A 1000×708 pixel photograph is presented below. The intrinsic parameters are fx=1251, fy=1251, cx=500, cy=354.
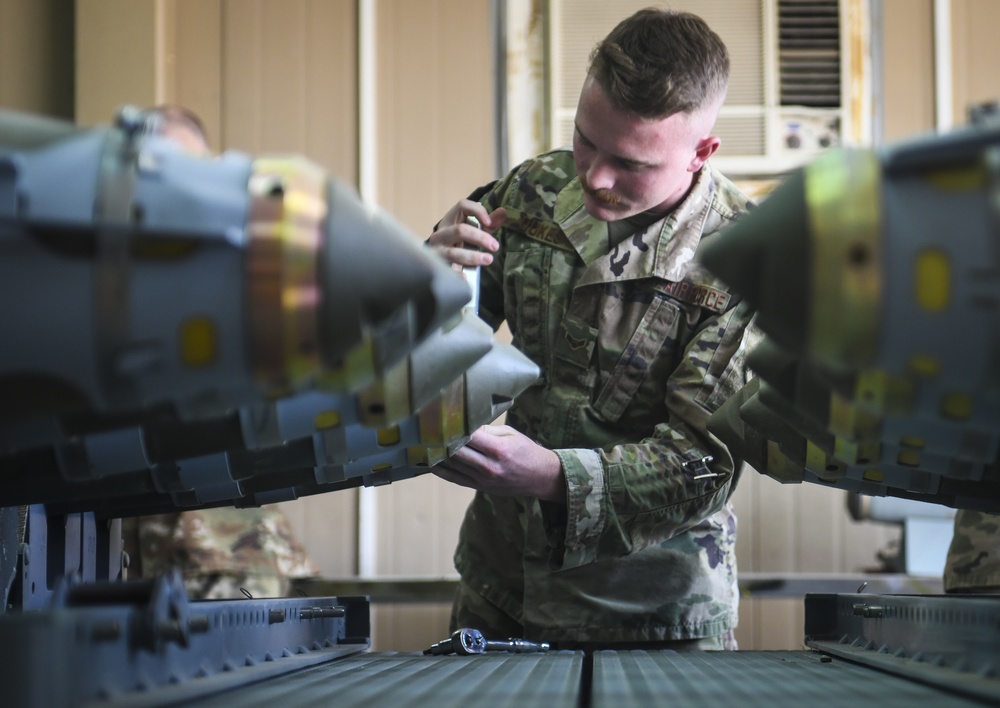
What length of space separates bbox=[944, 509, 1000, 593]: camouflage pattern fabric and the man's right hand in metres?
0.94

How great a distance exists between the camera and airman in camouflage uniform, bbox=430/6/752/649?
5.87 feet

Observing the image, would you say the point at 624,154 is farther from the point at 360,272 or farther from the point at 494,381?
the point at 360,272

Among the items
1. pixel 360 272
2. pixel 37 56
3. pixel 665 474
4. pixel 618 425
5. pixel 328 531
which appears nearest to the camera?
pixel 360 272

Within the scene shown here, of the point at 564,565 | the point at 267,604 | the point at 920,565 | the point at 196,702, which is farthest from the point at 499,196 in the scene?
the point at 920,565

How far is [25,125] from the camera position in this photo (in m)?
0.78

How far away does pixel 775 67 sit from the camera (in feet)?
12.3

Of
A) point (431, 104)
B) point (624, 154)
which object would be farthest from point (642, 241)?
point (431, 104)

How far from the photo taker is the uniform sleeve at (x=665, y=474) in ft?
5.77

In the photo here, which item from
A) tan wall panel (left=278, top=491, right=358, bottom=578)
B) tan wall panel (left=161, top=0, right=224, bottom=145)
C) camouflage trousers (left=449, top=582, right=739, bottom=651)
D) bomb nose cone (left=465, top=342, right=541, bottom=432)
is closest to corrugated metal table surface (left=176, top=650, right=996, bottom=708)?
bomb nose cone (left=465, top=342, right=541, bottom=432)

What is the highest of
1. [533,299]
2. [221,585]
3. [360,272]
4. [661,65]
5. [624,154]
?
[661,65]

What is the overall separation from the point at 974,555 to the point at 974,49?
7.10 ft

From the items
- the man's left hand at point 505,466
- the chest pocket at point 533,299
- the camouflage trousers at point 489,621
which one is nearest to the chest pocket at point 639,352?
the chest pocket at point 533,299

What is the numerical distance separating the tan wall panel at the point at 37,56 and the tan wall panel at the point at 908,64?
8.20 feet

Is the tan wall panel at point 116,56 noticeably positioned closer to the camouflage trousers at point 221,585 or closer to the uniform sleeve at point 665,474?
the camouflage trousers at point 221,585
